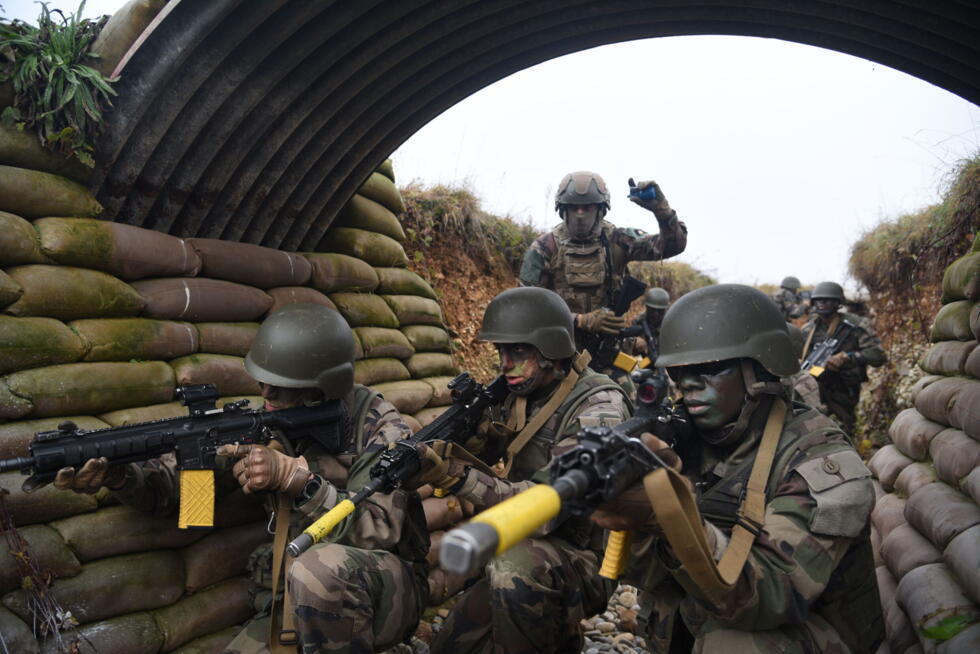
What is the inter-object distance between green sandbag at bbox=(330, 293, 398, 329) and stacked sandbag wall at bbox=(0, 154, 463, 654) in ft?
1.72

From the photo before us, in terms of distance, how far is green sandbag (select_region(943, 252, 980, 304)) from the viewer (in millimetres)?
3865

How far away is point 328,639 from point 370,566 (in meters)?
0.33

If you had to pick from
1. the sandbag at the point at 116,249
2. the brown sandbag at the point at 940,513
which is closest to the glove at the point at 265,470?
the sandbag at the point at 116,249

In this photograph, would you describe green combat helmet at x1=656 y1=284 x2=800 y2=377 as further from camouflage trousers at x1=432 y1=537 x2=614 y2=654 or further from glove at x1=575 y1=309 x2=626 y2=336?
glove at x1=575 y1=309 x2=626 y2=336

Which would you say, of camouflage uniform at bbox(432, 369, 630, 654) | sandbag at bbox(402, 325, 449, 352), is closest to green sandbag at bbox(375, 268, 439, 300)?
sandbag at bbox(402, 325, 449, 352)

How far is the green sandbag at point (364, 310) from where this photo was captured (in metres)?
4.96

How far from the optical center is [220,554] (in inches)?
132

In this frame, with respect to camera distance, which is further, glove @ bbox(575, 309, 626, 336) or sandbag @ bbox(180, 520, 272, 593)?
glove @ bbox(575, 309, 626, 336)

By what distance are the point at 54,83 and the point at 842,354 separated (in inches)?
306

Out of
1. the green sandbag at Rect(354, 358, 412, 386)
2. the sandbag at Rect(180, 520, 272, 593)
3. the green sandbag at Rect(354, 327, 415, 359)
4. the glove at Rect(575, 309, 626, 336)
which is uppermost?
the glove at Rect(575, 309, 626, 336)

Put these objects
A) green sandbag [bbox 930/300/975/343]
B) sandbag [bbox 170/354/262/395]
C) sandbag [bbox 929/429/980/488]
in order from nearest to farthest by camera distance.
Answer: sandbag [bbox 929/429/980/488] < sandbag [bbox 170/354/262/395] < green sandbag [bbox 930/300/975/343]

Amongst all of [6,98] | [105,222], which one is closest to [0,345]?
[105,222]

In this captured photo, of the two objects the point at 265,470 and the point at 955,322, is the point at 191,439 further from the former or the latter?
the point at 955,322

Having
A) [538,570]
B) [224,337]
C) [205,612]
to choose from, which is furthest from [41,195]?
[538,570]
